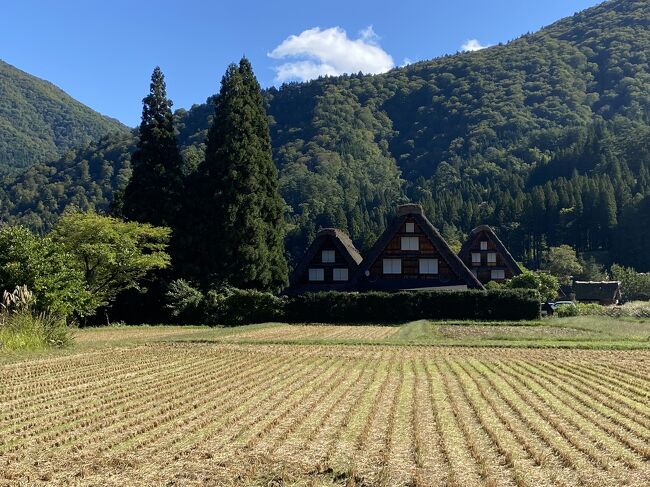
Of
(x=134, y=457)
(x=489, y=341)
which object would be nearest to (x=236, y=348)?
(x=489, y=341)

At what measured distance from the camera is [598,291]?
70.8 metres

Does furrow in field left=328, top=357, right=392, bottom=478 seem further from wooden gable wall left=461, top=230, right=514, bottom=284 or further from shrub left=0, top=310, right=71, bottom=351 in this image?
wooden gable wall left=461, top=230, right=514, bottom=284

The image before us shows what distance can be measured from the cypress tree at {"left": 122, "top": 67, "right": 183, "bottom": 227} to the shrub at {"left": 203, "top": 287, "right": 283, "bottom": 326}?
6781mm

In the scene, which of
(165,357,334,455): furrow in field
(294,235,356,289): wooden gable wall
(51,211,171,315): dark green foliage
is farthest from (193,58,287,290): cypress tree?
(165,357,334,455): furrow in field

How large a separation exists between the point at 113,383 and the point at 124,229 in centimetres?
2292

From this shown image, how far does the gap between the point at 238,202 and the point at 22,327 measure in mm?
20736

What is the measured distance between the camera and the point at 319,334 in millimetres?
28125

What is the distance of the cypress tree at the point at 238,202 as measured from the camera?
39250 millimetres

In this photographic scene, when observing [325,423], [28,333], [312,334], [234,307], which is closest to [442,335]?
[312,334]

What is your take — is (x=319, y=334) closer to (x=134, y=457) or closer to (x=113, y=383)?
(x=113, y=383)

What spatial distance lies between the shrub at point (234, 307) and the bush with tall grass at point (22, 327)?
1499 cm

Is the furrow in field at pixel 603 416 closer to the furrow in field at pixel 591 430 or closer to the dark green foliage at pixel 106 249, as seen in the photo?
the furrow in field at pixel 591 430

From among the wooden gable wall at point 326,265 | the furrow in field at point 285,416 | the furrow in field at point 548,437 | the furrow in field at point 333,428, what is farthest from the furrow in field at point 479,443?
the wooden gable wall at point 326,265

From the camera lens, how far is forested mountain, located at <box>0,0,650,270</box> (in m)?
95.4
